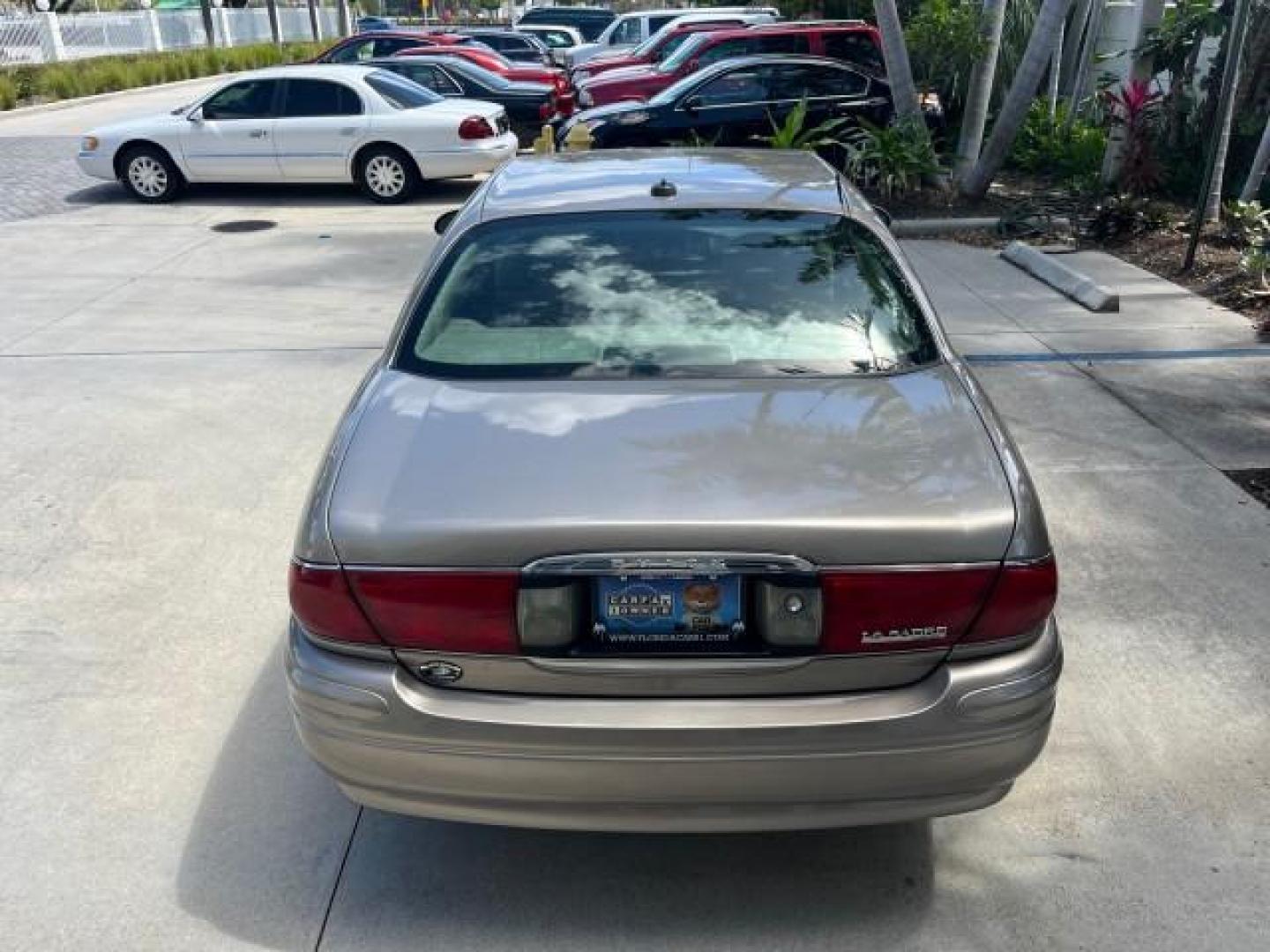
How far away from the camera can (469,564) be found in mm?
2467

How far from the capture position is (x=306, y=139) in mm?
12859

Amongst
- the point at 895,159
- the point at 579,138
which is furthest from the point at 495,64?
the point at 579,138

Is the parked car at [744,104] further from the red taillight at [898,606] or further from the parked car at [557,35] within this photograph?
the parked car at [557,35]

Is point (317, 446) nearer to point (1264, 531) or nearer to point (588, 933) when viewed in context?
point (588, 933)

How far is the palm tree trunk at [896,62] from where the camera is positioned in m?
11.6

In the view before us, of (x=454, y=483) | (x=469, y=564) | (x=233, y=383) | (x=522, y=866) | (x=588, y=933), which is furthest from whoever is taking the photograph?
(x=233, y=383)

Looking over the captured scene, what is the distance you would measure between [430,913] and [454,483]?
112 centimetres

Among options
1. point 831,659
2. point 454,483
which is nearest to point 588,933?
point 831,659

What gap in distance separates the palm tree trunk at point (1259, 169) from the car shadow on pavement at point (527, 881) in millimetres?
8867

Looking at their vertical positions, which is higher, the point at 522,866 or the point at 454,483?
the point at 454,483

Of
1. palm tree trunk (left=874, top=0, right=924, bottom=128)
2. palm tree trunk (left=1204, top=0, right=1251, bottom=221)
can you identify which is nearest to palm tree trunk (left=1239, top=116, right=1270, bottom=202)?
palm tree trunk (left=1204, top=0, right=1251, bottom=221)

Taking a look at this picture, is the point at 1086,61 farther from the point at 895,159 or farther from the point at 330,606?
the point at 330,606

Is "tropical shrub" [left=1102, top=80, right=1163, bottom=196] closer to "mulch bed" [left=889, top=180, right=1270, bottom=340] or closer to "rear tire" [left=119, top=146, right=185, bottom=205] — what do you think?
"mulch bed" [left=889, top=180, right=1270, bottom=340]

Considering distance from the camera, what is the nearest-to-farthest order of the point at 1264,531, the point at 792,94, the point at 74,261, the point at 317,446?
the point at 1264,531 → the point at 317,446 → the point at 74,261 → the point at 792,94
